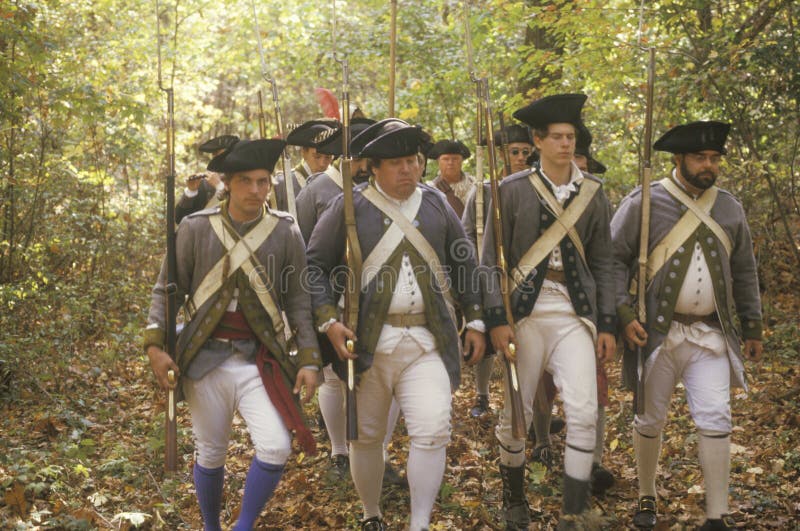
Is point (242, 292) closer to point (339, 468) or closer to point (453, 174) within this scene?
point (339, 468)

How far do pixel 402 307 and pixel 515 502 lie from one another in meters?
1.55

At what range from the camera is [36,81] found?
8.19 metres

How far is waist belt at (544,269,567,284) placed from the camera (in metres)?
5.07

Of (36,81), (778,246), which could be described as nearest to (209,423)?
(36,81)

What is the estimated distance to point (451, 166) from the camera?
8180 millimetres

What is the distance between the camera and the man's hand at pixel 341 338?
4582mm

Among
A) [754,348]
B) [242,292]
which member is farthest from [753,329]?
[242,292]

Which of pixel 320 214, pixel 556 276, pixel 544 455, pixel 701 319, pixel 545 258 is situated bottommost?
pixel 544 455

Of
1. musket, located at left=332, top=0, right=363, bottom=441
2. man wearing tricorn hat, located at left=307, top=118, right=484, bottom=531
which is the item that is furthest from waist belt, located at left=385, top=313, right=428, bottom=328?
A: musket, located at left=332, top=0, right=363, bottom=441

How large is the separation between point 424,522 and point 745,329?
8.34 ft

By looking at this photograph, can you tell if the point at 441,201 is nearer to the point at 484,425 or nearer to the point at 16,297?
the point at 484,425

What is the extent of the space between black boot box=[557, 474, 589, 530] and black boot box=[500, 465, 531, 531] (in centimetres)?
44

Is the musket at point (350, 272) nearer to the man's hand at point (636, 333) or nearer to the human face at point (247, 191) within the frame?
the human face at point (247, 191)

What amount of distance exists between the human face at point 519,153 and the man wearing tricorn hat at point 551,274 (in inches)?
80.7
